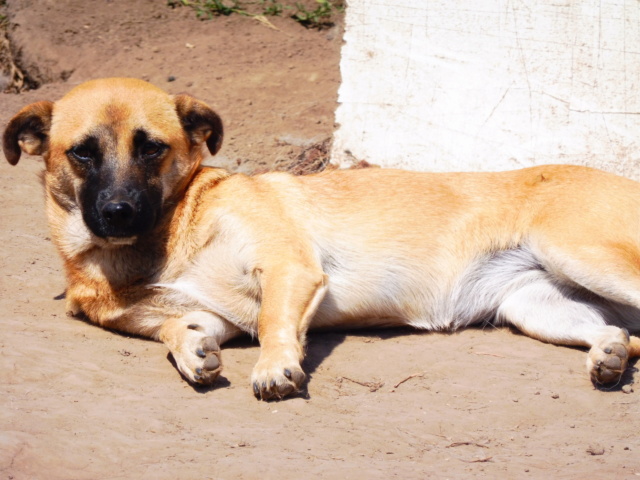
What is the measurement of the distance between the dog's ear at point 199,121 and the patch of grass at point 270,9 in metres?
4.60

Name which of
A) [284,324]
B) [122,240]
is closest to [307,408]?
[284,324]

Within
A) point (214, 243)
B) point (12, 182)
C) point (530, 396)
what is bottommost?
point (12, 182)

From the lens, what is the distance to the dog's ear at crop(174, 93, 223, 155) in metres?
4.50

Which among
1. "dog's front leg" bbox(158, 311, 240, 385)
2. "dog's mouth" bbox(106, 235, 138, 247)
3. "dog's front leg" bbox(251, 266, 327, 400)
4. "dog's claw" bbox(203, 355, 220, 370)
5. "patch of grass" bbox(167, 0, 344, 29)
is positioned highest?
"patch of grass" bbox(167, 0, 344, 29)

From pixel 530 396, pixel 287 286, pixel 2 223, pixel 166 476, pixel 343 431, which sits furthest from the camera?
pixel 2 223

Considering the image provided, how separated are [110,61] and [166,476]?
6.47 m

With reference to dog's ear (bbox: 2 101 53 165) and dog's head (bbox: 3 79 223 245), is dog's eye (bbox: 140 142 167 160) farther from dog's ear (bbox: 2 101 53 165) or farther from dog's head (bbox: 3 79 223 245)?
dog's ear (bbox: 2 101 53 165)

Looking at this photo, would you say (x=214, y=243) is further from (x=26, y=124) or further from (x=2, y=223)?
(x=2, y=223)

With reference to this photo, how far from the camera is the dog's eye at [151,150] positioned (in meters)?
4.22

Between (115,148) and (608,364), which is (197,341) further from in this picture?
(608,364)

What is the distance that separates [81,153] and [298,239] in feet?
4.18

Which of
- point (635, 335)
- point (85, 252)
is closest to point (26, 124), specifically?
point (85, 252)

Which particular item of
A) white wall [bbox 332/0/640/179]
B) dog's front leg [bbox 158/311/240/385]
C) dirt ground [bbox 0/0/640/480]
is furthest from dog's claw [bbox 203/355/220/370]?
white wall [bbox 332/0/640/179]

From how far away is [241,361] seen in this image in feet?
13.2
